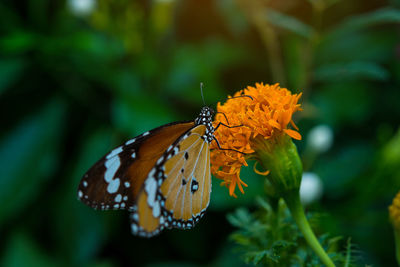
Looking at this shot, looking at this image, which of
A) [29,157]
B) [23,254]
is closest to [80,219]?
[23,254]

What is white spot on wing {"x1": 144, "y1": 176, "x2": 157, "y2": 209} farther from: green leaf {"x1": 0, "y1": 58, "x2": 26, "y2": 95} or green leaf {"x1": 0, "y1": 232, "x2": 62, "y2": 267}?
green leaf {"x1": 0, "y1": 58, "x2": 26, "y2": 95}

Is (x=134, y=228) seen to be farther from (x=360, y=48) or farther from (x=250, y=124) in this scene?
(x=360, y=48)

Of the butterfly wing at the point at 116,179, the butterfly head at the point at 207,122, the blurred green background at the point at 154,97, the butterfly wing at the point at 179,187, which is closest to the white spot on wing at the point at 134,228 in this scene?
the butterfly wing at the point at 179,187

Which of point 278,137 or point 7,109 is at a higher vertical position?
point 7,109

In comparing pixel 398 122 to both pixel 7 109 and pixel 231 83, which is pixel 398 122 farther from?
pixel 7 109

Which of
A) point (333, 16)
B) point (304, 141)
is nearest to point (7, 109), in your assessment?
point (304, 141)
